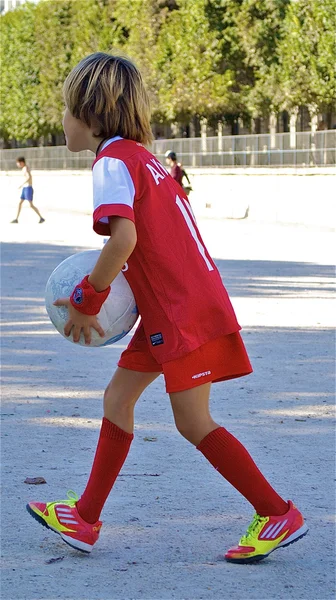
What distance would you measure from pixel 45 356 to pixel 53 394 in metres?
1.60

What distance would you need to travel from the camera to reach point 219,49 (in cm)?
4612

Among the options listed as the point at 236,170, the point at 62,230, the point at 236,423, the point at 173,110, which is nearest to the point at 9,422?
the point at 236,423

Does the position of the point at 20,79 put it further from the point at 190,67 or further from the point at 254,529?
the point at 254,529

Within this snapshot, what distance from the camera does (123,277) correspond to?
169 inches

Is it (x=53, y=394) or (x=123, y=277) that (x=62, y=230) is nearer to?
(x=53, y=394)

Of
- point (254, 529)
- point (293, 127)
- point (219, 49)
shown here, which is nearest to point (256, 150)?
point (219, 49)

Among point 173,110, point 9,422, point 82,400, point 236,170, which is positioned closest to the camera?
point 9,422

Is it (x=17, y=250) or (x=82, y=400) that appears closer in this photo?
(x=82, y=400)

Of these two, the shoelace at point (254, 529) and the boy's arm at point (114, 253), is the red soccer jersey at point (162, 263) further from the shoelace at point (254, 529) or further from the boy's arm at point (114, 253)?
the shoelace at point (254, 529)

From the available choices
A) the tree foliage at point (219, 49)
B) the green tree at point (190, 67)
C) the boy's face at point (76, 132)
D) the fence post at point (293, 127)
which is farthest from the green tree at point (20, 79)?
the boy's face at point (76, 132)

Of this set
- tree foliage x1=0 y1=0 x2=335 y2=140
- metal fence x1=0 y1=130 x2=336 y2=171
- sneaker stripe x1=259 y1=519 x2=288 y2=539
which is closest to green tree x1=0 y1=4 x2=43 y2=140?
tree foliage x1=0 y1=0 x2=335 y2=140

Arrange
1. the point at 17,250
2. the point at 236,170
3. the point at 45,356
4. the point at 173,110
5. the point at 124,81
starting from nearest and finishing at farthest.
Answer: the point at 124,81
the point at 45,356
the point at 17,250
the point at 236,170
the point at 173,110

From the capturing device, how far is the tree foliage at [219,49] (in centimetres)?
4012

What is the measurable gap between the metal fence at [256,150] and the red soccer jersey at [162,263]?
83.6ft
